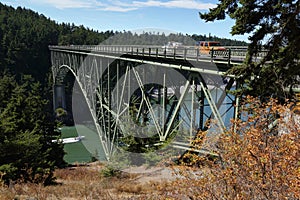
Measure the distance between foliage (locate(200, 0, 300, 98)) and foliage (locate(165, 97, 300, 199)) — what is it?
3.36 feet

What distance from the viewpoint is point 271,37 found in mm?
6816

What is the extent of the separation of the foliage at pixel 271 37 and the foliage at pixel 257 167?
1023mm

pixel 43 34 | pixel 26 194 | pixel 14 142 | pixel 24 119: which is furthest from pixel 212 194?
pixel 43 34

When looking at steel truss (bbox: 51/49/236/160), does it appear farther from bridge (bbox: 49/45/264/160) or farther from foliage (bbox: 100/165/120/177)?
foliage (bbox: 100/165/120/177)

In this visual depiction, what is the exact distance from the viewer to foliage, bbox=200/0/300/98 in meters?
6.39

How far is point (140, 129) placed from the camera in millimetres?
17438

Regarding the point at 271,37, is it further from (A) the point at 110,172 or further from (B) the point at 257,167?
(A) the point at 110,172

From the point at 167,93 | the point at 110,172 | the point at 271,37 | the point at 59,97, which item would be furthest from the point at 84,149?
the point at 271,37

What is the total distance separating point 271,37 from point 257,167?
11.6 feet

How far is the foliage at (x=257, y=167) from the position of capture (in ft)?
14.7

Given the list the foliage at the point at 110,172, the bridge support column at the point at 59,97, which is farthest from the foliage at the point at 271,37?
the bridge support column at the point at 59,97

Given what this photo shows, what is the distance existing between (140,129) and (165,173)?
160 inches

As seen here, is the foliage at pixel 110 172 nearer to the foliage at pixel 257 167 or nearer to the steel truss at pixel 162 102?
the steel truss at pixel 162 102

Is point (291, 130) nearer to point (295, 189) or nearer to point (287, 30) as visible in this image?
point (295, 189)
